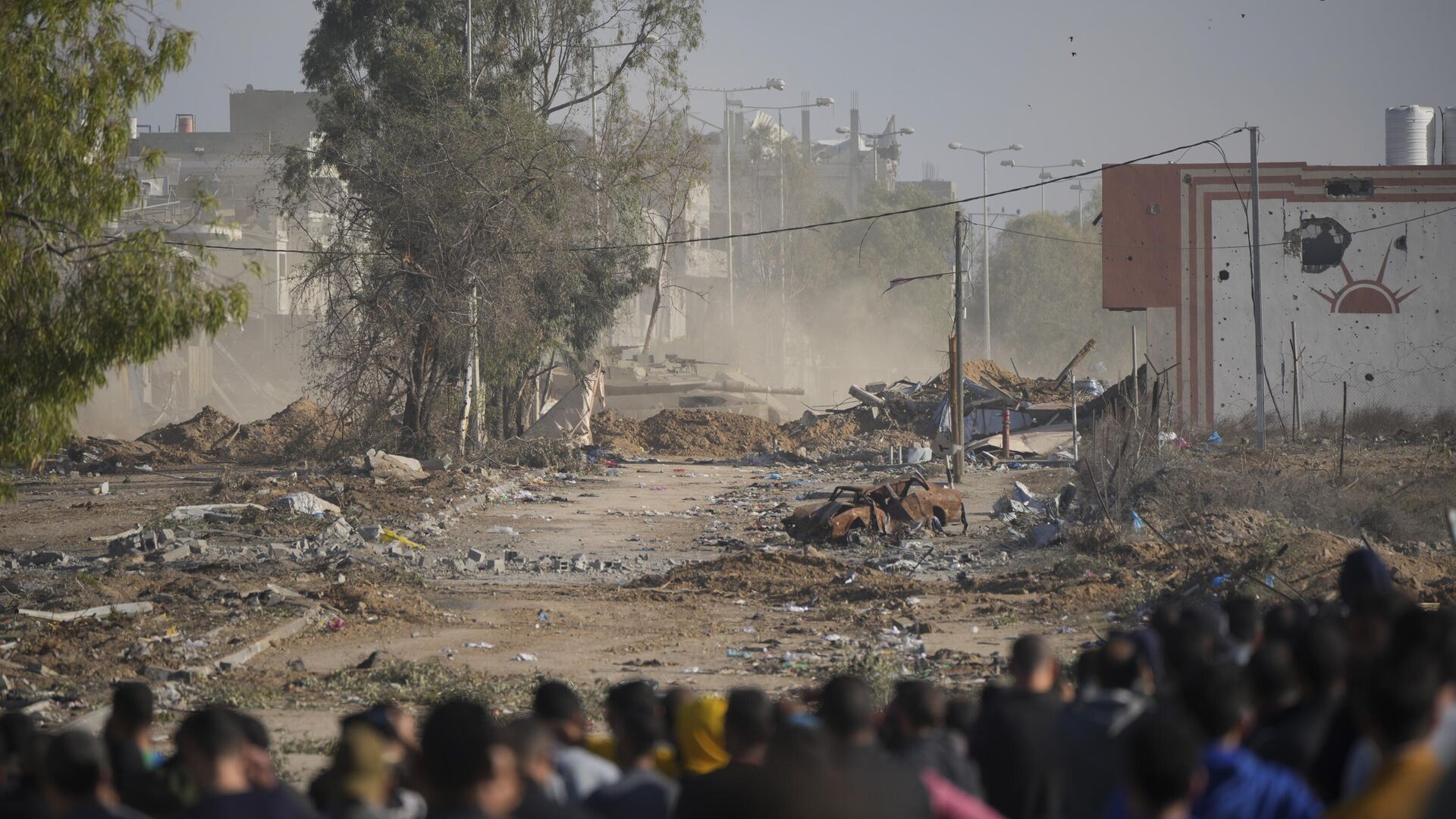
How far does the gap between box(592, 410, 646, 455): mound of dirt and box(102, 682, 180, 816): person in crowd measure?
88.8 feet

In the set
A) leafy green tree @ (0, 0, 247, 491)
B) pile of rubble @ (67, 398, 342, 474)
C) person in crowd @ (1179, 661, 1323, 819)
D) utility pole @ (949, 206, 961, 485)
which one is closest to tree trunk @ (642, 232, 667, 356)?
pile of rubble @ (67, 398, 342, 474)

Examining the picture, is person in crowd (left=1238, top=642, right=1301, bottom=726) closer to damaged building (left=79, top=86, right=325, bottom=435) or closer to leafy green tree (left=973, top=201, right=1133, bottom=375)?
damaged building (left=79, top=86, right=325, bottom=435)

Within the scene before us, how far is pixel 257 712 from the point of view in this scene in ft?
28.6

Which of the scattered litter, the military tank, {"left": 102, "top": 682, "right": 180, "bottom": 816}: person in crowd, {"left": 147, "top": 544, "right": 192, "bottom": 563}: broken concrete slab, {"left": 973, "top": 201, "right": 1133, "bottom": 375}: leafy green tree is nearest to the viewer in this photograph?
{"left": 102, "top": 682, "right": 180, "bottom": 816}: person in crowd

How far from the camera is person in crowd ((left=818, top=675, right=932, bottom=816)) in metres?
3.28

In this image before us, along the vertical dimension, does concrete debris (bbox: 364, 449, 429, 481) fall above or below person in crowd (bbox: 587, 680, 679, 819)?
below

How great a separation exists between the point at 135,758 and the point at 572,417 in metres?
27.6

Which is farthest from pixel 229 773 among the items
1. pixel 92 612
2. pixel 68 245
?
pixel 92 612

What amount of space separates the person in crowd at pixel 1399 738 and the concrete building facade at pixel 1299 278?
28.6 meters

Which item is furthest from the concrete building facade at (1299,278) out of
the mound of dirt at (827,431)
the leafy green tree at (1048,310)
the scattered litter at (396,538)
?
the leafy green tree at (1048,310)

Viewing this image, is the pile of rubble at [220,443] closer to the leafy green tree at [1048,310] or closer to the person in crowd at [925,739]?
the person in crowd at [925,739]

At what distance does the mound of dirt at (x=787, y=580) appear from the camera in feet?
43.1

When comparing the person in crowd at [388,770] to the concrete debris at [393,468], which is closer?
the person in crowd at [388,770]

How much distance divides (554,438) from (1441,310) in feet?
70.4
